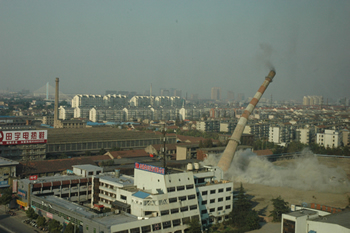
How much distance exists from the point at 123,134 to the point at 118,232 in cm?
2097

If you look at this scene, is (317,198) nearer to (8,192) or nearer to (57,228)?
(57,228)

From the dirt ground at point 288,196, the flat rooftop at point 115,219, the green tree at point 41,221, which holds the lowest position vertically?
the dirt ground at point 288,196

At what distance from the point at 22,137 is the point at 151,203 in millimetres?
11460

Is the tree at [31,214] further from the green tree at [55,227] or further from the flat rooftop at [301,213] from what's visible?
the flat rooftop at [301,213]

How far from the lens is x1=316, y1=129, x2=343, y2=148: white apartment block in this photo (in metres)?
28.7

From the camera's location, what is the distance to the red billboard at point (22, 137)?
17.9m

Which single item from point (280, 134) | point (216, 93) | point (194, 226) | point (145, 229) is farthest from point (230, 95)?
point (145, 229)

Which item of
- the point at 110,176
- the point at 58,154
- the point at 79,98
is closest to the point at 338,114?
the point at 58,154

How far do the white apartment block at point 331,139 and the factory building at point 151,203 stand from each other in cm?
2002

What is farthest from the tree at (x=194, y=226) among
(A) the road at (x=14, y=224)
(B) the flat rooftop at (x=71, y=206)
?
(A) the road at (x=14, y=224)

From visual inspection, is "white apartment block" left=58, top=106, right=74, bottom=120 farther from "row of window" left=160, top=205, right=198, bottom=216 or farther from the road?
"row of window" left=160, top=205, right=198, bottom=216

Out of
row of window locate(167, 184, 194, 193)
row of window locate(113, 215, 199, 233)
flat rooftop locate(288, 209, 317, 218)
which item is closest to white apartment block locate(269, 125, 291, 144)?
flat rooftop locate(288, 209, 317, 218)

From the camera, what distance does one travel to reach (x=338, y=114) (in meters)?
36.1

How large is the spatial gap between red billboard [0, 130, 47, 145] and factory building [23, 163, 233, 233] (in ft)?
21.2
